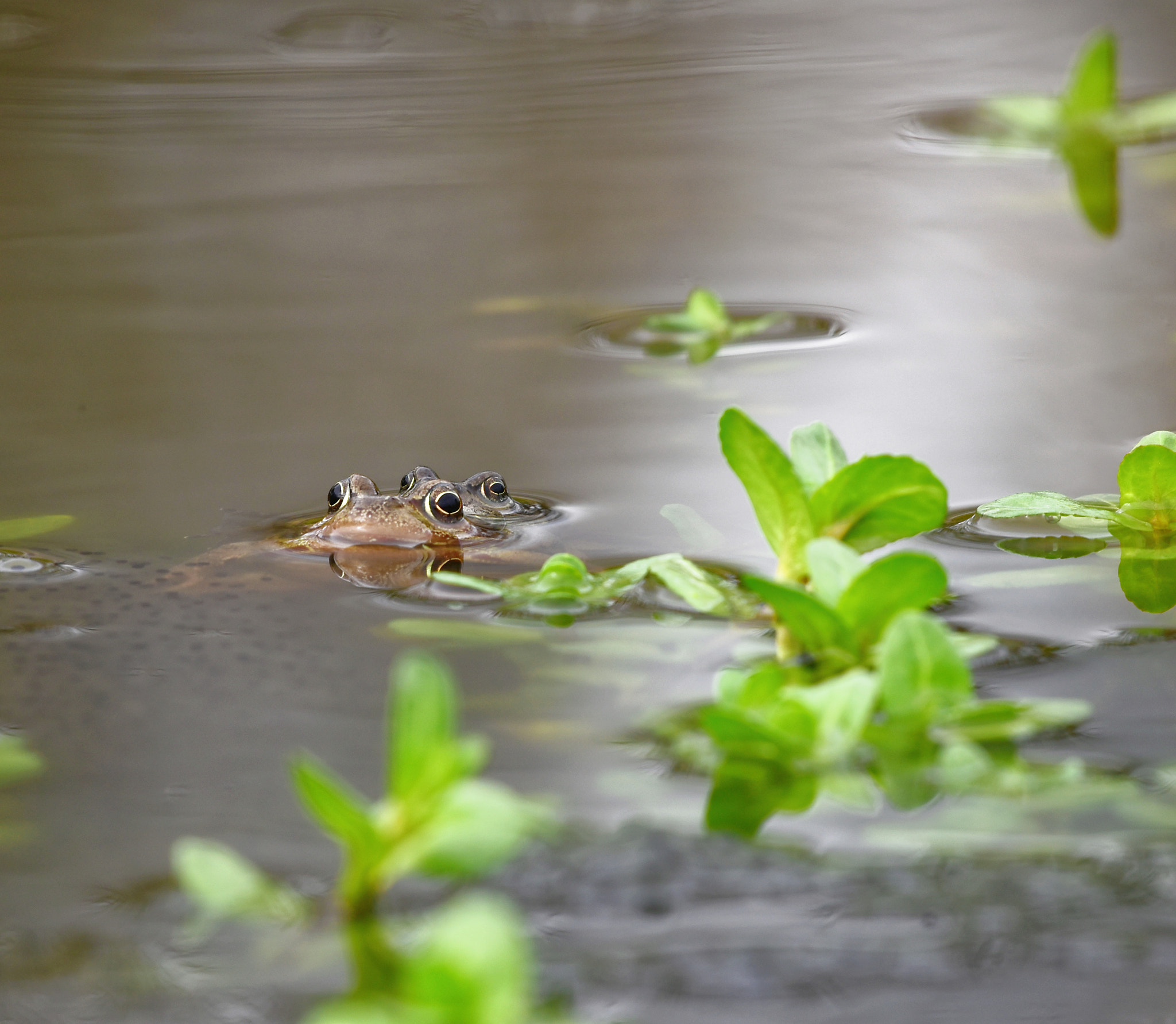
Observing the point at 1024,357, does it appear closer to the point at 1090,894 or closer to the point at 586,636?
the point at 586,636

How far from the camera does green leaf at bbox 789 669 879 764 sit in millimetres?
1089

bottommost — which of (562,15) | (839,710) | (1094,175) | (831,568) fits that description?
(839,710)

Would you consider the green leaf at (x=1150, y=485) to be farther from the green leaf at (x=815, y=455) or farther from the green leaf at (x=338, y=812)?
the green leaf at (x=338, y=812)

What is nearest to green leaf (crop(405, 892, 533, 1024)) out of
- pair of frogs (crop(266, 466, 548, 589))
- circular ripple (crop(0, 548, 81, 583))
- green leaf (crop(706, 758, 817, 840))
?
green leaf (crop(706, 758, 817, 840))

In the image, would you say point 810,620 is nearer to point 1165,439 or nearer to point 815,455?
point 815,455

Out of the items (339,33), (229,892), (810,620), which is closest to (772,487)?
(810,620)

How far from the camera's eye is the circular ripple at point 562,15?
5074 mm

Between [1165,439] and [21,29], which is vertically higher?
[21,29]

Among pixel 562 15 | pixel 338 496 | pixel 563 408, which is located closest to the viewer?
pixel 338 496

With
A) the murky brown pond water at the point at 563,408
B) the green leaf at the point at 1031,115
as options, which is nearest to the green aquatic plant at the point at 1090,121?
the green leaf at the point at 1031,115

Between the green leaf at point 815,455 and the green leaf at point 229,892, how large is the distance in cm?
69

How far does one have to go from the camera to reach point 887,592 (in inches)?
47.3

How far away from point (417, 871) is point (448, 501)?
3.62 feet

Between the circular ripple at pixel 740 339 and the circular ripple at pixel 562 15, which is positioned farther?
the circular ripple at pixel 562 15
